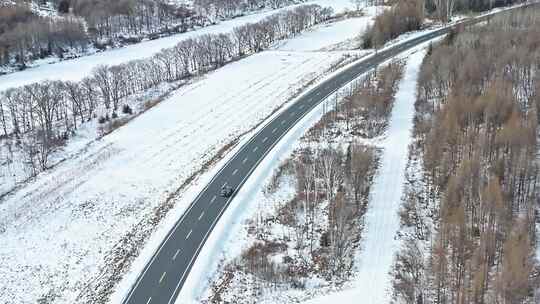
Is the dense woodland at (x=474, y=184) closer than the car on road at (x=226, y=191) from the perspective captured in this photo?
Yes

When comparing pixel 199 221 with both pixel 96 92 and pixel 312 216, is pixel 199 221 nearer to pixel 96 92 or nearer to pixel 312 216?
pixel 312 216

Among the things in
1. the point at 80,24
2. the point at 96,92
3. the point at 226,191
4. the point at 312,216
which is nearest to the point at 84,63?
the point at 80,24

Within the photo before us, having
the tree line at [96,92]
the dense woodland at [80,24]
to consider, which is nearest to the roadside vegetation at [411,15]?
the tree line at [96,92]

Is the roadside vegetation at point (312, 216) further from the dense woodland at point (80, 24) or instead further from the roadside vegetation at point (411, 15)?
the dense woodland at point (80, 24)

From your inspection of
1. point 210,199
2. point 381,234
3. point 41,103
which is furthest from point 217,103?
point 381,234

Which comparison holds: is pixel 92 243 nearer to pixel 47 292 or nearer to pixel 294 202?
pixel 47 292

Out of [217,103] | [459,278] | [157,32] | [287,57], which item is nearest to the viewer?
[459,278]
